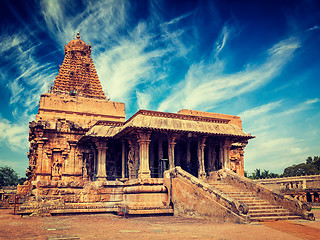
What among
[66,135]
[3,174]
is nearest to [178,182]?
[66,135]

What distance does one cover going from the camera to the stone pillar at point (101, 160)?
68.6ft

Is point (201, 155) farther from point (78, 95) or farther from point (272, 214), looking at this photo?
point (78, 95)

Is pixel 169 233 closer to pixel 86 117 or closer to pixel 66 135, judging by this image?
pixel 66 135

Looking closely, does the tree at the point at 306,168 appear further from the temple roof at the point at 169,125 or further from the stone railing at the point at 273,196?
the stone railing at the point at 273,196

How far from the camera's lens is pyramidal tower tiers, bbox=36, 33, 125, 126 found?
28984 mm

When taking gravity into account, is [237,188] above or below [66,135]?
below

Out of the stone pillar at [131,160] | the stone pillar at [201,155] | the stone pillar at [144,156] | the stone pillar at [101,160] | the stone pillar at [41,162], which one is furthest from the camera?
the stone pillar at [41,162]

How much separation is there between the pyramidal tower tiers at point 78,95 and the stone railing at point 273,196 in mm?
14574

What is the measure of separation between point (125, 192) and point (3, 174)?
231 ft

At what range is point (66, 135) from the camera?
2367 cm

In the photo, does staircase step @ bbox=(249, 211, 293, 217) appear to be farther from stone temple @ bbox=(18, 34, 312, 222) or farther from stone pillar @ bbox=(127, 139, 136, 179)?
stone pillar @ bbox=(127, 139, 136, 179)

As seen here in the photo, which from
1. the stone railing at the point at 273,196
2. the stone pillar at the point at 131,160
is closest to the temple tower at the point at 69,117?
the stone pillar at the point at 131,160

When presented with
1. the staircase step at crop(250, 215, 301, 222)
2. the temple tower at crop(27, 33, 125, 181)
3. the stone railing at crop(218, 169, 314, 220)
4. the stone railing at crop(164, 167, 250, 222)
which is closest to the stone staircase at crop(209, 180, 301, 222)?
the staircase step at crop(250, 215, 301, 222)

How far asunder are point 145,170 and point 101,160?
181 inches
